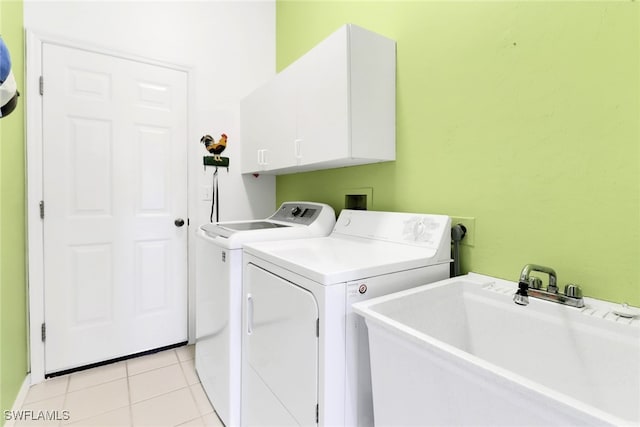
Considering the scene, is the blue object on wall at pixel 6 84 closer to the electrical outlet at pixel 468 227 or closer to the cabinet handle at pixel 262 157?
the cabinet handle at pixel 262 157

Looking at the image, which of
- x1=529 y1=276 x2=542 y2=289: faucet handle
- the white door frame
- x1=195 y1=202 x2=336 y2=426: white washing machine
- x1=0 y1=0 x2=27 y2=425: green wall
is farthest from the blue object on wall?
x1=529 y1=276 x2=542 y2=289: faucet handle

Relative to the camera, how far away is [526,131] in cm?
122

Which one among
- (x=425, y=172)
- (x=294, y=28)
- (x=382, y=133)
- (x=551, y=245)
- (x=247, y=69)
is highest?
(x=294, y=28)

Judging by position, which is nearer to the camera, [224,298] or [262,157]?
[224,298]

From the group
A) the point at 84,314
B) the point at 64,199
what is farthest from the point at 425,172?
the point at 84,314

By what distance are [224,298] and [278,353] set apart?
1.54ft

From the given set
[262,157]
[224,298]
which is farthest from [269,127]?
[224,298]

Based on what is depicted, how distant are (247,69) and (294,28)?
0.53 m

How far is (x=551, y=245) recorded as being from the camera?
1168mm

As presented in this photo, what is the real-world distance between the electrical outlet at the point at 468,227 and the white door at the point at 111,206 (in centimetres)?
199

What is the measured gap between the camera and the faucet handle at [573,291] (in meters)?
1.04

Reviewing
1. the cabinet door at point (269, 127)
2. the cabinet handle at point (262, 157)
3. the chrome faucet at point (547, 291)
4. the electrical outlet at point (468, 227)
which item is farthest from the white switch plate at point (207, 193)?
the chrome faucet at point (547, 291)

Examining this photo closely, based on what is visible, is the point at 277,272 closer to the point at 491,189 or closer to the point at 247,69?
the point at 491,189

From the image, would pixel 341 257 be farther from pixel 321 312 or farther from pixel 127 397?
pixel 127 397
